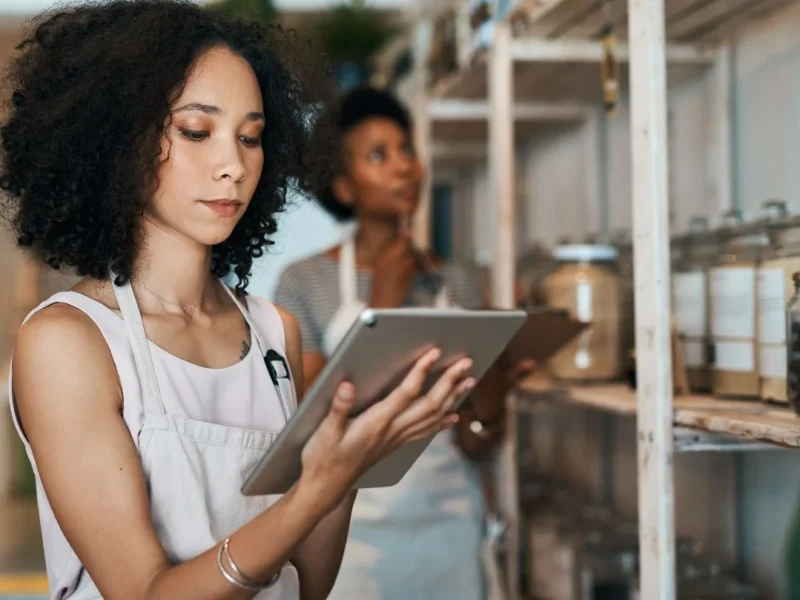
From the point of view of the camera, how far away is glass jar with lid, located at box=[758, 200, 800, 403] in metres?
1.07

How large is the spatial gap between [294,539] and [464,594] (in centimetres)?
97

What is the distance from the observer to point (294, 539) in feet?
2.68

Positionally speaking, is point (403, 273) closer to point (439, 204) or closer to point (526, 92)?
point (526, 92)

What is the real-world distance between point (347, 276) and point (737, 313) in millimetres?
799

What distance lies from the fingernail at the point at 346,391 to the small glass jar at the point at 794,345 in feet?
1.65

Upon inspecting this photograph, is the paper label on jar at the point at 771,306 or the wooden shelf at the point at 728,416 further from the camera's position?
the paper label on jar at the point at 771,306

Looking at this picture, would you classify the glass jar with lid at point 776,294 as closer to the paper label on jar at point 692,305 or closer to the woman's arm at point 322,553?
the paper label on jar at point 692,305

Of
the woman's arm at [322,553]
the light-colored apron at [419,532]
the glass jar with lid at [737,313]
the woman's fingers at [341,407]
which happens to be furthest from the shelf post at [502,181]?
the woman's fingers at [341,407]

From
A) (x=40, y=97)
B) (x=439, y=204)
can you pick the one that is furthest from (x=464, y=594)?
(x=439, y=204)

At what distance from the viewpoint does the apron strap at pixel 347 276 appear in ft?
5.84

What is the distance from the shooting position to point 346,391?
78cm

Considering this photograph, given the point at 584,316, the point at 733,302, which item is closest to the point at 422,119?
the point at 584,316

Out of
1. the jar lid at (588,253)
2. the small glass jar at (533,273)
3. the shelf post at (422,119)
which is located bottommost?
the small glass jar at (533,273)

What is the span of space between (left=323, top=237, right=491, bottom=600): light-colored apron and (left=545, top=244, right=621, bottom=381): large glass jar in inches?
11.3
